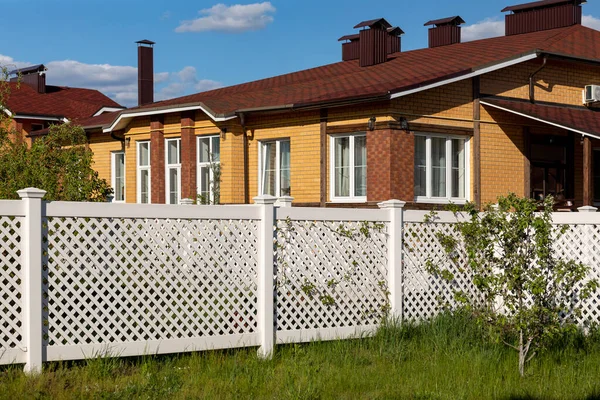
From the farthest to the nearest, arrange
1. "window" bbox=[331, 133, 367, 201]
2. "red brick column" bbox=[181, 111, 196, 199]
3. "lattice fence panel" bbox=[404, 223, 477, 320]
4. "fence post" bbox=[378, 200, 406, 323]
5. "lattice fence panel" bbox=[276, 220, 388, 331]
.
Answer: "red brick column" bbox=[181, 111, 196, 199] → "window" bbox=[331, 133, 367, 201] → "lattice fence panel" bbox=[404, 223, 477, 320] → "fence post" bbox=[378, 200, 406, 323] → "lattice fence panel" bbox=[276, 220, 388, 331]

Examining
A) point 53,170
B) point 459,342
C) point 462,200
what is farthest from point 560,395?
point 462,200

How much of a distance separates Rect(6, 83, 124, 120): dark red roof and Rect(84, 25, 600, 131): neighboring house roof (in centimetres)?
1117

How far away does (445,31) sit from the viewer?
2628 centimetres

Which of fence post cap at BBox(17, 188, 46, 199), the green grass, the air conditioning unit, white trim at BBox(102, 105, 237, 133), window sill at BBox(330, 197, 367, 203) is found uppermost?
the air conditioning unit

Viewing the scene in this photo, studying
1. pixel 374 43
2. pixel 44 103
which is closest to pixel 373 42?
pixel 374 43

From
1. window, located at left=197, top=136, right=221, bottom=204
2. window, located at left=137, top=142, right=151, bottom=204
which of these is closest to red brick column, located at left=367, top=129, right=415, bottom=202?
window, located at left=197, top=136, right=221, bottom=204

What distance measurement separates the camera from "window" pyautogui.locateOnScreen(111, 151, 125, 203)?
2480 centimetres

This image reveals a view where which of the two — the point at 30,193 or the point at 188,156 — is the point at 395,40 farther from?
the point at 30,193

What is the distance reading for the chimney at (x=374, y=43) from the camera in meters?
22.8

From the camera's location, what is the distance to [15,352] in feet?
23.6

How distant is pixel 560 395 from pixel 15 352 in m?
4.60

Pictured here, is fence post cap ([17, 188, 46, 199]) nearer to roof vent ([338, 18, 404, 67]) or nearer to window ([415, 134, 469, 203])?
window ([415, 134, 469, 203])

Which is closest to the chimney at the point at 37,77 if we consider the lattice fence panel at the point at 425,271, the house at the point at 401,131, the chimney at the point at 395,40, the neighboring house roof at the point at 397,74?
the neighboring house roof at the point at 397,74

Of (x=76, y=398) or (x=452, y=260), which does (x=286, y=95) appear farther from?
(x=76, y=398)
